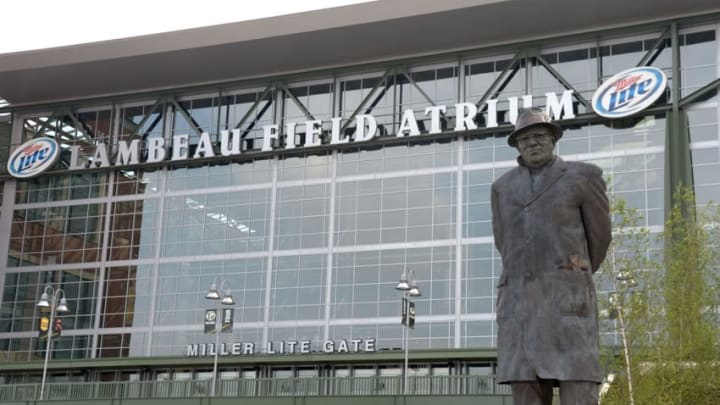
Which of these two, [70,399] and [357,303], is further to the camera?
[357,303]

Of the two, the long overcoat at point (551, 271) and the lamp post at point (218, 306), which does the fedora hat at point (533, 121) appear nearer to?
the long overcoat at point (551, 271)

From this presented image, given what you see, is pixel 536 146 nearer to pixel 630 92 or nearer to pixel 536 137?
pixel 536 137

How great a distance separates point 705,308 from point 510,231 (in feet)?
85.5

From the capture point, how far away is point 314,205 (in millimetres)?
63781

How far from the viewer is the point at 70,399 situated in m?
51.9

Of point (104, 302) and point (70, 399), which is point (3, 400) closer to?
point (70, 399)

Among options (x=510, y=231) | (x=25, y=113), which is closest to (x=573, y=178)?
(x=510, y=231)

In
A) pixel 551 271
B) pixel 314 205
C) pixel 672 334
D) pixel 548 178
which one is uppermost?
pixel 314 205

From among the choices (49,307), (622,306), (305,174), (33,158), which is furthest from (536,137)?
(33,158)

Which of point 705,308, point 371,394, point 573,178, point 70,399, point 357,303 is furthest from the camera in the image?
point 357,303

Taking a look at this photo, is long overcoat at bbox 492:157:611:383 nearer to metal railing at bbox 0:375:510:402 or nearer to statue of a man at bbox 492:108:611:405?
statue of a man at bbox 492:108:611:405

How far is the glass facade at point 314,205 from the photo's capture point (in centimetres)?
5819

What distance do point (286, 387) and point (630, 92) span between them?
73.6 ft

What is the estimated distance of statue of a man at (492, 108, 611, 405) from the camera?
1046cm
